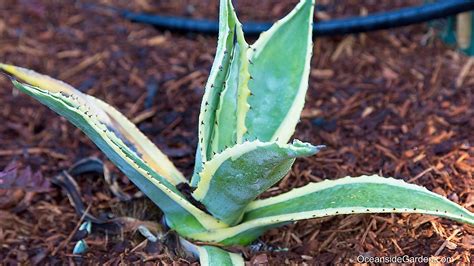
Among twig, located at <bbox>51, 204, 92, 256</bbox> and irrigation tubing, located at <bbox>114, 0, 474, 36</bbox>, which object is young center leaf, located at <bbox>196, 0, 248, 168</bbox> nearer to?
twig, located at <bbox>51, 204, 92, 256</bbox>

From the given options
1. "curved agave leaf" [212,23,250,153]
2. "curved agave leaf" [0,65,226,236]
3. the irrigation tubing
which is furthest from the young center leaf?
the irrigation tubing

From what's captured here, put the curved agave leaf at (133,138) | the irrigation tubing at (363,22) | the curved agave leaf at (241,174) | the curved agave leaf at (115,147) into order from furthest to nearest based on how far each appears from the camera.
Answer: the irrigation tubing at (363,22) → the curved agave leaf at (133,138) → the curved agave leaf at (115,147) → the curved agave leaf at (241,174)

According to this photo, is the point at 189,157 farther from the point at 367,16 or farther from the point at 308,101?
the point at 367,16

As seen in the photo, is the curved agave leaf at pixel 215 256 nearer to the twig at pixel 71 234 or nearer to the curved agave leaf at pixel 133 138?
the curved agave leaf at pixel 133 138

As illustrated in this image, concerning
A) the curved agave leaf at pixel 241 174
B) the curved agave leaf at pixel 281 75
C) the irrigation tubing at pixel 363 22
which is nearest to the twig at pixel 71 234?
the curved agave leaf at pixel 241 174

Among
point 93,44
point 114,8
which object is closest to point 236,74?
point 93,44

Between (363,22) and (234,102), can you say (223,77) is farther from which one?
(363,22)

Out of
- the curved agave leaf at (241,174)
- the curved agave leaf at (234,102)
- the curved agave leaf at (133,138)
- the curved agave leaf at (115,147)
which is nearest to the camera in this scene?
the curved agave leaf at (241,174)
